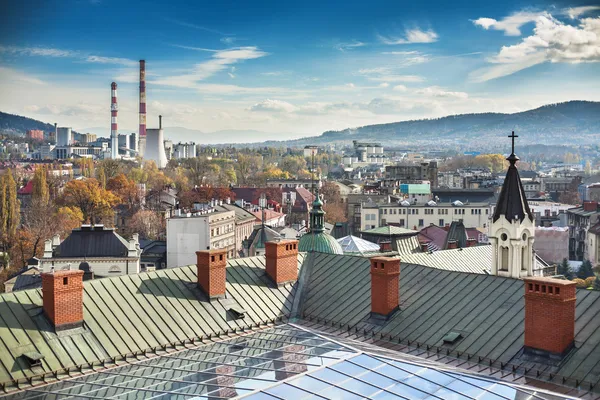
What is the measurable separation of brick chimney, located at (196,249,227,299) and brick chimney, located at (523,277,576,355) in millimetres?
10941

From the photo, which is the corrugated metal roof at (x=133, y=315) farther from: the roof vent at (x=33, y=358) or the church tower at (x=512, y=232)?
the church tower at (x=512, y=232)

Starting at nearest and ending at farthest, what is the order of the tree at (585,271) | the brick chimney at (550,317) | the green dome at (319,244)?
the brick chimney at (550,317) < the green dome at (319,244) < the tree at (585,271)

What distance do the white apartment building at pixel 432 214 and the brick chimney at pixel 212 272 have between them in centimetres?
7794

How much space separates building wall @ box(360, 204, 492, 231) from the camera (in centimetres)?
10419

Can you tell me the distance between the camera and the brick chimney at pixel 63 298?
22.5 meters

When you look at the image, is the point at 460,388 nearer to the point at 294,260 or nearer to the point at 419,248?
the point at 294,260

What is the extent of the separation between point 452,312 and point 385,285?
2505 millimetres

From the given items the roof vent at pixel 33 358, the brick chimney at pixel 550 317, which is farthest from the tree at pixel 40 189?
the brick chimney at pixel 550 317

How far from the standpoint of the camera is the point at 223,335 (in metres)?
25.6

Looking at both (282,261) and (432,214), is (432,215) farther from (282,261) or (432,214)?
(282,261)

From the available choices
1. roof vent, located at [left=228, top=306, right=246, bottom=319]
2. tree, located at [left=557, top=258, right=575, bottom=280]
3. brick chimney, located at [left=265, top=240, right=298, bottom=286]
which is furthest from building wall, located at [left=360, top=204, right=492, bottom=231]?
roof vent, located at [left=228, top=306, right=246, bottom=319]

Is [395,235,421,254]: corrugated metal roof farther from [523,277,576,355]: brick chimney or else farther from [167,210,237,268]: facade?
[523,277,576,355]: brick chimney

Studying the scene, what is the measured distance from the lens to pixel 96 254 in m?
62.6

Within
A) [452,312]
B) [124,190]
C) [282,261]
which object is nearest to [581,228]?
[282,261]
